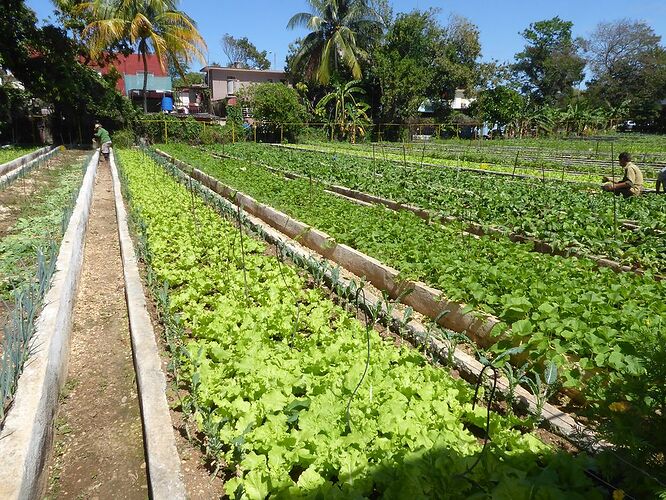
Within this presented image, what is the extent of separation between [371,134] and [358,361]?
32937 millimetres

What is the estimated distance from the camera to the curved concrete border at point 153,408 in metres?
2.37

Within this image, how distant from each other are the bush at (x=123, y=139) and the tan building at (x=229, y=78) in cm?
1960

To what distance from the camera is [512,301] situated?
11.9 feet

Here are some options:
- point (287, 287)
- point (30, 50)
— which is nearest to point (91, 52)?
point (30, 50)

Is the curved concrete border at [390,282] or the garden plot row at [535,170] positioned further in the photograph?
the garden plot row at [535,170]

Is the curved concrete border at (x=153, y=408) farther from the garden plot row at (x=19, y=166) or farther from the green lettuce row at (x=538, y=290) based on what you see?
the garden plot row at (x=19, y=166)

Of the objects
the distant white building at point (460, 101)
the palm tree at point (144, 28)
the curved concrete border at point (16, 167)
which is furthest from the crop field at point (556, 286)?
the distant white building at point (460, 101)

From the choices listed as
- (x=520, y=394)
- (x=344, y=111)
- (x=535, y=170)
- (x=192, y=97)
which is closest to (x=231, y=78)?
(x=192, y=97)

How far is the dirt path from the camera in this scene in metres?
2.62

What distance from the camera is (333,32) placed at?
33188 mm

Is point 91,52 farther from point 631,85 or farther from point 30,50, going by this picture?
point 631,85

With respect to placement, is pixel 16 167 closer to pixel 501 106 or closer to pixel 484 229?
pixel 484 229

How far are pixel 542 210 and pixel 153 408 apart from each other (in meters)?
6.47

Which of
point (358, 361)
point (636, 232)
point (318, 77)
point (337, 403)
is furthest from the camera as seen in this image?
point (318, 77)
